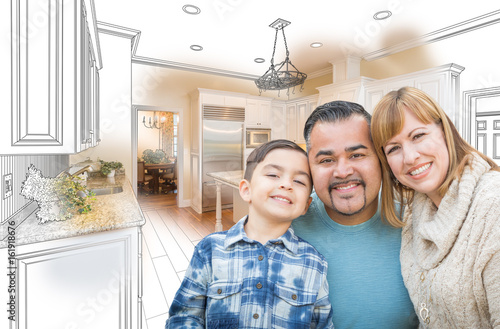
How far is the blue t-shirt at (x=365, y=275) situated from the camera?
1.05 feet

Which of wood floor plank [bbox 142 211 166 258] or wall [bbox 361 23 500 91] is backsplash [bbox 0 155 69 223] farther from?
wall [bbox 361 23 500 91]

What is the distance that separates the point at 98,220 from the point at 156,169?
0.27m

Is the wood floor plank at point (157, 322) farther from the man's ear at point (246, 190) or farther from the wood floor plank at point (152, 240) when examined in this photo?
the man's ear at point (246, 190)

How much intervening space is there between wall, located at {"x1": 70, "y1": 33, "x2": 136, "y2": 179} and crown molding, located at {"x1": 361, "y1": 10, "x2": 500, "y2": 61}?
0.82 meters

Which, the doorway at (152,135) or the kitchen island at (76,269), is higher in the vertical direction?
the doorway at (152,135)

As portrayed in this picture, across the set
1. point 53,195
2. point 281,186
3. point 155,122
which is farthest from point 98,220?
point 281,186

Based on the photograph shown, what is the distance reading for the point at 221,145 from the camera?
1.42 meters

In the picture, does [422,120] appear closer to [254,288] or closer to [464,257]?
[464,257]

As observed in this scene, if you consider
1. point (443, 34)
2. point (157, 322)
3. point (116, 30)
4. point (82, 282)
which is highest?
point (116, 30)

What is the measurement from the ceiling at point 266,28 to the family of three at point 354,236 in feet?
1.66

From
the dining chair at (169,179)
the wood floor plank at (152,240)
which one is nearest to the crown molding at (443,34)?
the dining chair at (169,179)

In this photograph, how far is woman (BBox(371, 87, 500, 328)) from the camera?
8.7 inches

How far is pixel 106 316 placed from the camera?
0.66 meters

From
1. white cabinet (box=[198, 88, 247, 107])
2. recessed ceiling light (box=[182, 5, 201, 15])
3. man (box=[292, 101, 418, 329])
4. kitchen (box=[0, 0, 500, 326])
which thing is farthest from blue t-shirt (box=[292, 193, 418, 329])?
recessed ceiling light (box=[182, 5, 201, 15])
